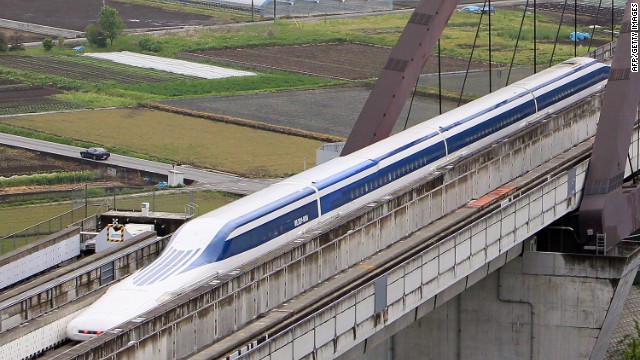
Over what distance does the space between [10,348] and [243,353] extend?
16.6 feet

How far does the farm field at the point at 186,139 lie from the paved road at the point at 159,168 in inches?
49.8

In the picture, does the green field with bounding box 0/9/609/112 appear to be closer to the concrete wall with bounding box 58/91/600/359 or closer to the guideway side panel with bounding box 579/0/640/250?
the concrete wall with bounding box 58/91/600/359

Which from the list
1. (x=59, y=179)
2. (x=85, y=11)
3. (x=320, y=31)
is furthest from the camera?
(x=85, y=11)

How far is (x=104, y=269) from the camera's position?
3706 cm

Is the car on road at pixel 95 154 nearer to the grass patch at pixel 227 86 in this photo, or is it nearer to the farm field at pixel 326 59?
the grass patch at pixel 227 86

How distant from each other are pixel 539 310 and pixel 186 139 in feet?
121

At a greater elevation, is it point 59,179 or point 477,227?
point 477,227

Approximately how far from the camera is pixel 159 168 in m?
70.1

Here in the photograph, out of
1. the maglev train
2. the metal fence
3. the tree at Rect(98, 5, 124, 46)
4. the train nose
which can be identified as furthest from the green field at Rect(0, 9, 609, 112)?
→ the train nose

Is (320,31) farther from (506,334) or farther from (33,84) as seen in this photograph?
(506,334)

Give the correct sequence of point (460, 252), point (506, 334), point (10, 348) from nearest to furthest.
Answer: point (10, 348) < point (460, 252) < point (506, 334)

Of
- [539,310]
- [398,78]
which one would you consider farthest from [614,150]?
[398,78]

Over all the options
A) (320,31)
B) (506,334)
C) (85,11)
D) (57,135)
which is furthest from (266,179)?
(85,11)

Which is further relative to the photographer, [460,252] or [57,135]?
[57,135]
